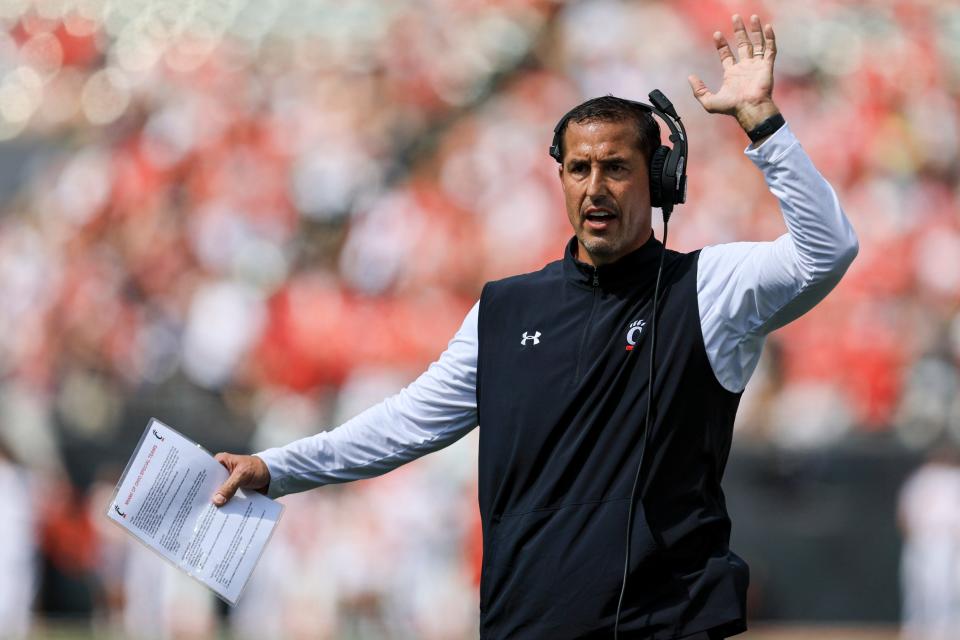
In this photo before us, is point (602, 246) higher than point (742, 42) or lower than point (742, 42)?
lower

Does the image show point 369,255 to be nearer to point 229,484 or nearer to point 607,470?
point 229,484

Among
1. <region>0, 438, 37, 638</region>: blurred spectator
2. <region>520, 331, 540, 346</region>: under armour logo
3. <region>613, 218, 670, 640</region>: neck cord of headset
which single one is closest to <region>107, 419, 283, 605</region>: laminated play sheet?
<region>520, 331, 540, 346</region>: under armour logo

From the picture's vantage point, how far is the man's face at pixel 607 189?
2807 millimetres

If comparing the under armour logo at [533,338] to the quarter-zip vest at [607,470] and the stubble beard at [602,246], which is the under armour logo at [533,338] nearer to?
the quarter-zip vest at [607,470]

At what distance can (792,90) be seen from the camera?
430 inches

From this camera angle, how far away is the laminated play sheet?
289cm

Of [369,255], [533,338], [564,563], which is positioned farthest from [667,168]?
[369,255]

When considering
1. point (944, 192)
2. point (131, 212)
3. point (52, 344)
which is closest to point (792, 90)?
point (944, 192)

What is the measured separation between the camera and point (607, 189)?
281 centimetres

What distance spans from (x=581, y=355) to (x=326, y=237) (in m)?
8.13

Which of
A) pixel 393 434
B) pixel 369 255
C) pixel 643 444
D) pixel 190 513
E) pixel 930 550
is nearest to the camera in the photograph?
pixel 643 444

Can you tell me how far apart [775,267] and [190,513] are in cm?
127

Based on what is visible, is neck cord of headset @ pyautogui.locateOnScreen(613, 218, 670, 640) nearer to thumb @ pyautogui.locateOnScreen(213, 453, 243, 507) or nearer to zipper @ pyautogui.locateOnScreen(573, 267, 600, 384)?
→ zipper @ pyautogui.locateOnScreen(573, 267, 600, 384)

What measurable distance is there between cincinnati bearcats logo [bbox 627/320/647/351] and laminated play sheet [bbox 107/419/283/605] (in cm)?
82
